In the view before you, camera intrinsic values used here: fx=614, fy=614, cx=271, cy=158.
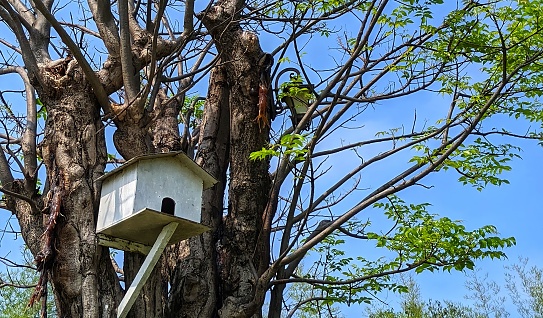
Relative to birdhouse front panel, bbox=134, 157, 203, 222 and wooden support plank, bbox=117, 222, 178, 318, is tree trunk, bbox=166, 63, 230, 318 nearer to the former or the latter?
birdhouse front panel, bbox=134, 157, 203, 222

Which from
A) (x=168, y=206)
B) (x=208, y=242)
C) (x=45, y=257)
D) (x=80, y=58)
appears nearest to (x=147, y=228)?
(x=168, y=206)

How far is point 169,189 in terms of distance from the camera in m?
3.71

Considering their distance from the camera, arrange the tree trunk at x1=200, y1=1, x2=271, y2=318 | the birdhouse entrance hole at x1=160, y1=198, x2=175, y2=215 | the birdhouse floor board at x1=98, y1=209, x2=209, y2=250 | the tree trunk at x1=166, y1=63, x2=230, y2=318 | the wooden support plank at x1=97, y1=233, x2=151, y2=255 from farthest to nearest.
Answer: the tree trunk at x1=200, y1=1, x2=271, y2=318 < the tree trunk at x1=166, y1=63, x2=230, y2=318 < the wooden support plank at x1=97, y1=233, x2=151, y2=255 < the birdhouse entrance hole at x1=160, y1=198, x2=175, y2=215 < the birdhouse floor board at x1=98, y1=209, x2=209, y2=250

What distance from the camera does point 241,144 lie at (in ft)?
15.5

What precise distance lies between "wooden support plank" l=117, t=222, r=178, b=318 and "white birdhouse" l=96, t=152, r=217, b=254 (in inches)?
2.1

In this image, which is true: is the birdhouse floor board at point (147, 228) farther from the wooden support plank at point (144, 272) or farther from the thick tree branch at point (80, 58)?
the thick tree branch at point (80, 58)

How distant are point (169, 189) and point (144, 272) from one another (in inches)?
20.1

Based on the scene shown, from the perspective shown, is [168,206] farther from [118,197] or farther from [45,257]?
[45,257]

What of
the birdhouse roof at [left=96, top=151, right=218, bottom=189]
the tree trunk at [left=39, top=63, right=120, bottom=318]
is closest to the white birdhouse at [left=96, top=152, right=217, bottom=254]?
the birdhouse roof at [left=96, top=151, right=218, bottom=189]

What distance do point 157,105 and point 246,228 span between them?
5.00ft

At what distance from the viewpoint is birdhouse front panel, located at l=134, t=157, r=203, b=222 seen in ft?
11.8

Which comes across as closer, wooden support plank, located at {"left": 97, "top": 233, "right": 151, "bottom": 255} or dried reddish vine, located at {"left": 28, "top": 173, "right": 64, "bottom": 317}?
dried reddish vine, located at {"left": 28, "top": 173, "right": 64, "bottom": 317}

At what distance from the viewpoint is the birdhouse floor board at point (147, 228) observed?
3.55 m

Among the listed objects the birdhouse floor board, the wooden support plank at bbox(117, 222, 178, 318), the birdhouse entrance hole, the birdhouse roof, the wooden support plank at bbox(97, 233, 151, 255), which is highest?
the birdhouse roof
